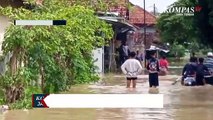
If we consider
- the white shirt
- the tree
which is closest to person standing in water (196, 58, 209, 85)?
the tree

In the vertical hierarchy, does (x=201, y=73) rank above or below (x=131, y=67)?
below

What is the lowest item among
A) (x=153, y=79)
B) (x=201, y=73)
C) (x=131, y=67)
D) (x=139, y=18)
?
(x=153, y=79)

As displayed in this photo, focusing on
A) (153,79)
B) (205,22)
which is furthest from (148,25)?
(205,22)

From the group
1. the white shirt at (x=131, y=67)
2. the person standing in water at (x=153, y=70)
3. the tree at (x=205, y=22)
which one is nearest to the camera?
the tree at (x=205, y=22)

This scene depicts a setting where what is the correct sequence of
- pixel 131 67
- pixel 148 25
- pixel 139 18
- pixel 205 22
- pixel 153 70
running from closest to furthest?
1. pixel 205 22
2. pixel 131 67
3. pixel 153 70
4. pixel 139 18
5. pixel 148 25

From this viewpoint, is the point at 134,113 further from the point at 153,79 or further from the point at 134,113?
the point at 153,79

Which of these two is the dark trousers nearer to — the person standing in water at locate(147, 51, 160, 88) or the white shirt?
the person standing in water at locate(147, 51, 160, 88)

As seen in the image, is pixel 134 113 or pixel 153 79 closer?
pixel 134 113

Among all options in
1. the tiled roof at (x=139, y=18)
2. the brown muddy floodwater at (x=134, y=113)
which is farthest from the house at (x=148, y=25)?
the brown muddy floodwater at (x=134, y=113)

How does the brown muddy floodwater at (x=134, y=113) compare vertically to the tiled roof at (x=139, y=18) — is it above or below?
below

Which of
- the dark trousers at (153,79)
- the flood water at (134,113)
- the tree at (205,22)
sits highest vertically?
the tree at (205,22)

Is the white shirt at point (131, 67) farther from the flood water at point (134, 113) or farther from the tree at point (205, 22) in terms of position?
the flood water at point (134, 113)

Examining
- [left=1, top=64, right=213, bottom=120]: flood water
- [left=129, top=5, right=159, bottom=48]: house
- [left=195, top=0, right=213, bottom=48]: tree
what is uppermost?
[left=129, top=5, right=159, bottom=48]: house

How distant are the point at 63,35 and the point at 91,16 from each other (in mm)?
3667
